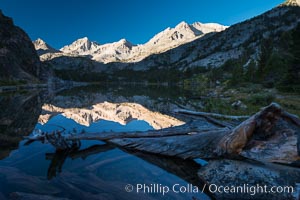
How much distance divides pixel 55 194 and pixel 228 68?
142607 mm

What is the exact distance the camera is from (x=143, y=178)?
7.26 meters

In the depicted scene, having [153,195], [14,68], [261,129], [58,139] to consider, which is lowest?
[153,195]

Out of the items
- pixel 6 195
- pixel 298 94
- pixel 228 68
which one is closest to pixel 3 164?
pixel 6 195

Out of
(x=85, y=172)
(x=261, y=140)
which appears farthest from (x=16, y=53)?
(x=261, y=140)

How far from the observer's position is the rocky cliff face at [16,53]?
315 feet

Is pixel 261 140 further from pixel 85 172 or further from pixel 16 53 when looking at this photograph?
pixel 16 53

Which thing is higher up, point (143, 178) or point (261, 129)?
point (261, 129)

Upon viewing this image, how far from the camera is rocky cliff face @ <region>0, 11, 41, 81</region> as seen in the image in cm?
9616

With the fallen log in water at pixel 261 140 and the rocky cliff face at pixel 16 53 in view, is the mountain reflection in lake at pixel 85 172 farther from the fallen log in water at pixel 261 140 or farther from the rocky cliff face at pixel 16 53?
the rocky cliff face at pixel 16 53

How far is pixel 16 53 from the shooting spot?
115375 millimetres

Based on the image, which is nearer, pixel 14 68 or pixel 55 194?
pixel 55 194

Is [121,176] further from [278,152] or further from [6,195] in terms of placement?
[278,152]

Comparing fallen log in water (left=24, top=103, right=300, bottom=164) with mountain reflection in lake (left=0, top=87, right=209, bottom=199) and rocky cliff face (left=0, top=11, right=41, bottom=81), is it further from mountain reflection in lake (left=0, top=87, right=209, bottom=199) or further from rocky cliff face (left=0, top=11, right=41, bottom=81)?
rocky cliff face (left=0, top=11, right=41, bottom=81)

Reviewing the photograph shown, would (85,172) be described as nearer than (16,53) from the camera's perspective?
Yes
